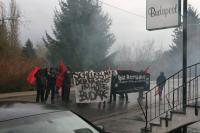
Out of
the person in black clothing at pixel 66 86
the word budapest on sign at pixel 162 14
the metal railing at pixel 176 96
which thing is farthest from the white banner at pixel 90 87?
the word budapest on sign at pixel 162 14

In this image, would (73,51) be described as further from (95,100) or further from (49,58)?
(95,100)

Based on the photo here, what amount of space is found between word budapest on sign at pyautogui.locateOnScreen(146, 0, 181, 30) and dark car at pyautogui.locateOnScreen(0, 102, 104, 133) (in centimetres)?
493

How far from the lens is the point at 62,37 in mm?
37812

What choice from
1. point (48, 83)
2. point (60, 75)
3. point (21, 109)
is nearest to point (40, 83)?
point (48, 83)

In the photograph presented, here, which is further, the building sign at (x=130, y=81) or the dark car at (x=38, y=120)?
the building sign at (x=130, y=81)

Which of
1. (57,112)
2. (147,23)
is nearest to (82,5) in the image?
(147,23)

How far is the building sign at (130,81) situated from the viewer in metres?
17.8

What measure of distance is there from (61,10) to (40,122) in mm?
34474

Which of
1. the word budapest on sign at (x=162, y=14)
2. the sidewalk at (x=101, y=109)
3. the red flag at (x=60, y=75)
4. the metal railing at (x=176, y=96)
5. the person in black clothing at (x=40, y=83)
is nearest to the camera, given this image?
the word budapest on sign at (x=162, y=14)

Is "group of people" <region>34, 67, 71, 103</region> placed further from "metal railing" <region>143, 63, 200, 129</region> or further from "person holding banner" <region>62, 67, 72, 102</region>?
"metal railing" <region>143, 63, 200, 129</region>

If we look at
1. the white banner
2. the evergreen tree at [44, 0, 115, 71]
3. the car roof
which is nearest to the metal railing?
the white banner

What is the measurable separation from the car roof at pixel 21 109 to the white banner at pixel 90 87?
1097 centimetres

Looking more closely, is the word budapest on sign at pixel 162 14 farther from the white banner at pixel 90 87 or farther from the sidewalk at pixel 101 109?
the white banner at pixel 90 87

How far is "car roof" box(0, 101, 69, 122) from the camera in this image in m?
4.41
